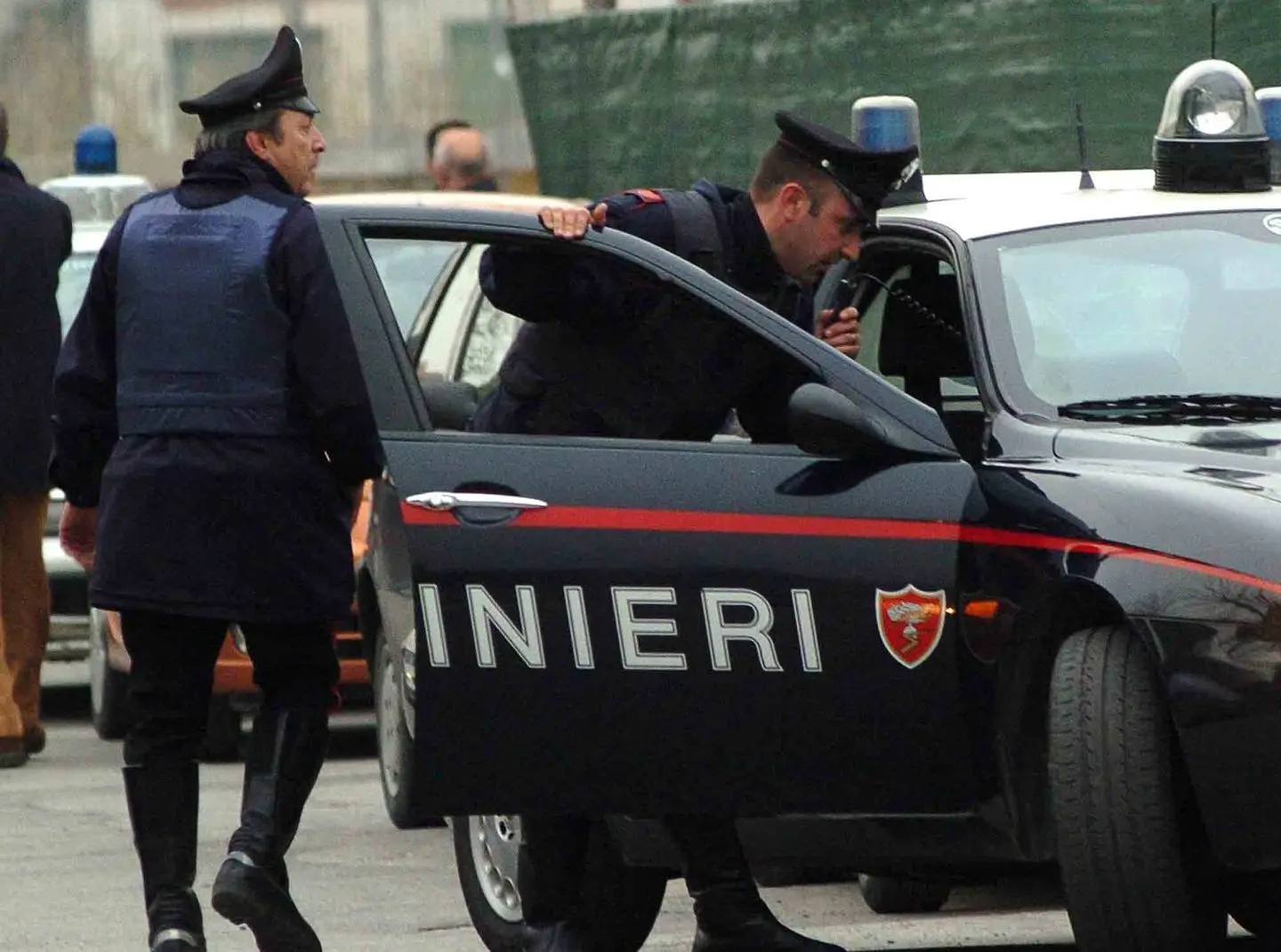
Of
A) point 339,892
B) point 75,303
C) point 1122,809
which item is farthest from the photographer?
point 75,303

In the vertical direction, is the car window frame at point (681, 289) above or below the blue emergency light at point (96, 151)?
above

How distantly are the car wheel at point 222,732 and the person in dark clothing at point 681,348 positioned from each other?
14.9 ft

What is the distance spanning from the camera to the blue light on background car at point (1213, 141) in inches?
269

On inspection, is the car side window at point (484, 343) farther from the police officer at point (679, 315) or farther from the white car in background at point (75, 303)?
the police officer at point (679, 315)

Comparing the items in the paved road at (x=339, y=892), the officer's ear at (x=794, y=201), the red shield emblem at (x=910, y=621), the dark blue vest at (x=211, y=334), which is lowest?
the paved road at (x=339, y=892)

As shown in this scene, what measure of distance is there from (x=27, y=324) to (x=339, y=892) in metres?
3.37

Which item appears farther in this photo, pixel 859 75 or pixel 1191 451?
pixel 859 75

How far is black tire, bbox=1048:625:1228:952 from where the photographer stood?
5309 mm

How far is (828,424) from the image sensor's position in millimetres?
5652

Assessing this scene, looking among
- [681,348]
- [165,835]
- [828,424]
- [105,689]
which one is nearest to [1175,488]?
[828,424]

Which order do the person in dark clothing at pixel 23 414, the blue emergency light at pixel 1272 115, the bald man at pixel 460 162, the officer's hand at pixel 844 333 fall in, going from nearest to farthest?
the officer's hand at pixel 844 333
the blue emergency light at pixel 1272 115
the person in dark clothing at pixel 23 414
the bald man at pixel 460 162

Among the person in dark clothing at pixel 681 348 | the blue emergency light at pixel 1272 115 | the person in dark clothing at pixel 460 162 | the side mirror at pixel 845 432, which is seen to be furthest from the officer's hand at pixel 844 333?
the person in dark clothing at pixel 460 162

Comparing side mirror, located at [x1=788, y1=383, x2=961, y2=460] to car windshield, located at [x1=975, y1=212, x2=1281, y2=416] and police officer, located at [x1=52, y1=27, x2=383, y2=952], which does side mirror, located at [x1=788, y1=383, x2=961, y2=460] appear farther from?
police officer, located at [x1=52, y1=27, x2=383, y2=952]

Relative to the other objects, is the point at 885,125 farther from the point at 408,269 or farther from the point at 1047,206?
the point at 408,269
